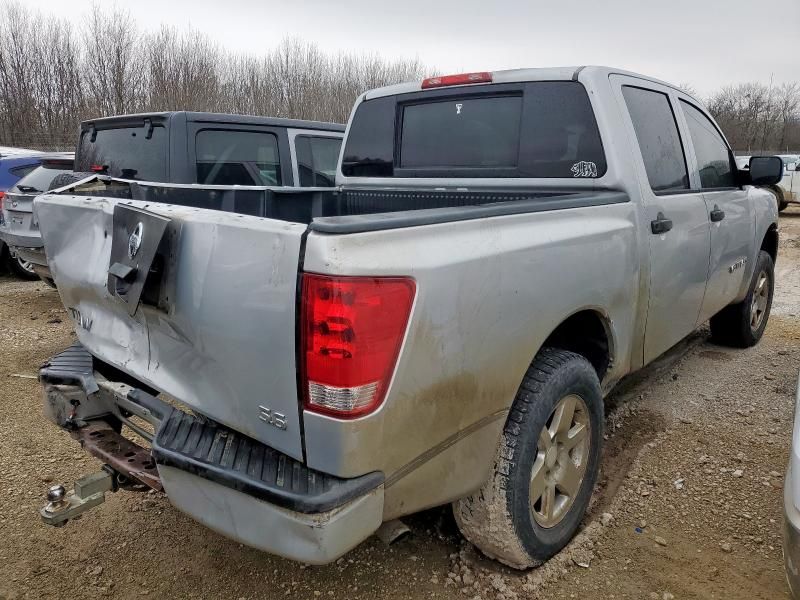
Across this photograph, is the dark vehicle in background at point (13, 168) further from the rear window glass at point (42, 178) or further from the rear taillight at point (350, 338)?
the rear taillight at point (350, 338)

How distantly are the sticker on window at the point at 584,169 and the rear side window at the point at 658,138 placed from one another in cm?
33

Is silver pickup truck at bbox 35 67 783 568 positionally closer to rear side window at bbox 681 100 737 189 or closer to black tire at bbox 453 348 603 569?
black tire at bbox 453 348 603 569

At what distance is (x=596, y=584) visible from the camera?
240 centimetres

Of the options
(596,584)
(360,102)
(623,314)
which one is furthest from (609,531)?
(360,102)

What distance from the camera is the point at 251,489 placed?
1.73 meters

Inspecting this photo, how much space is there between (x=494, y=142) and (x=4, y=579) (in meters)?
3.01

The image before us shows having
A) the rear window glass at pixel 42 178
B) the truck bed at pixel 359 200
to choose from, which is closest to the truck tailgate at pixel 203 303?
the truck bed at pixel 359 200

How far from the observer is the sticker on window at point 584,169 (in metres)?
2.89

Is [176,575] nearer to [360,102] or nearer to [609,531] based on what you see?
[609,531]

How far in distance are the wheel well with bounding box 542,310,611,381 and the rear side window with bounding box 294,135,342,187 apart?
4198 millimetres

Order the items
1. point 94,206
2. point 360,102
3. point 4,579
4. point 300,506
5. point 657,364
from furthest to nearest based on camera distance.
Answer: point 657,364, point 360,102, point 4,579, point 94,206, point 300,506

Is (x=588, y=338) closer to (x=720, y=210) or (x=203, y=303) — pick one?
(x=720, y=210)

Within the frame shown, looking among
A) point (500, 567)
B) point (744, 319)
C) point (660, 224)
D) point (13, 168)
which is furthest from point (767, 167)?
point (13, 168)

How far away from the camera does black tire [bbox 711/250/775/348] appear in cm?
493
